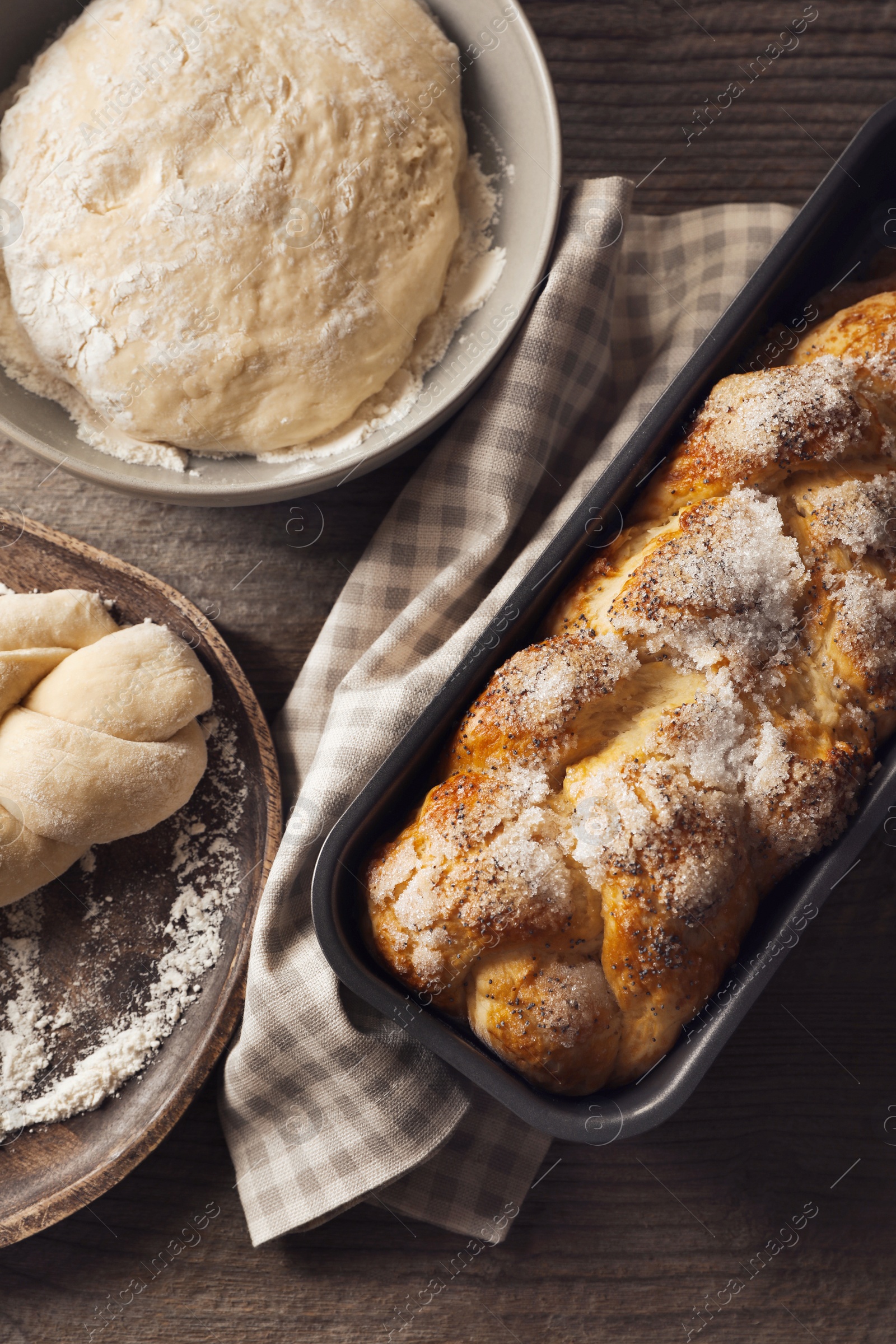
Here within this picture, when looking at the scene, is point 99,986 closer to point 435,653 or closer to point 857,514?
point 435,653

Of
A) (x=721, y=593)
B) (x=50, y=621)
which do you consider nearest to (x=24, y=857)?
(x=50, y=621)

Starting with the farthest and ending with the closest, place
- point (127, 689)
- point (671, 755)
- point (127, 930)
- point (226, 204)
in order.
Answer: point (127, 930)
point (127, 689)
point (226, 204)
point (671, 755)

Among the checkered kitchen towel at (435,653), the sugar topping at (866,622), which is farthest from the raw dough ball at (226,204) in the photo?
the sugar topping at (866,622)

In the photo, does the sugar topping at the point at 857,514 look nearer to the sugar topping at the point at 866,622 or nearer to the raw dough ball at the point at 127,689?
the sugar topping at the point at 866,622

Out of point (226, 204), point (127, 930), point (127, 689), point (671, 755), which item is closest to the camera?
point (671, 755)

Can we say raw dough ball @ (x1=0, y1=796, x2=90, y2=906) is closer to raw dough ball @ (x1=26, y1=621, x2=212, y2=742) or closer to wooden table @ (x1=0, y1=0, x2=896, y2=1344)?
raw dough ball @ (x1=26, y1=621, x2=212, y2=742)
